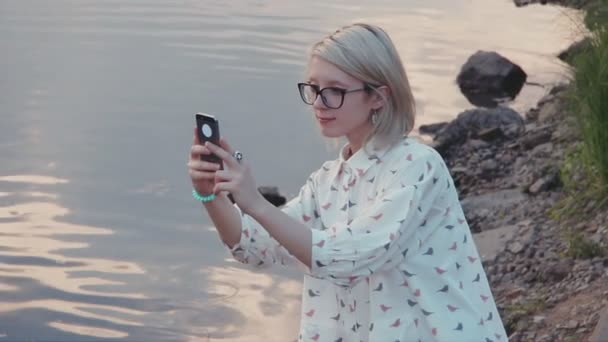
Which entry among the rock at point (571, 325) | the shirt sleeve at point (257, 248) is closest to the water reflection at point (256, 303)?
the rock at point (571, 325)

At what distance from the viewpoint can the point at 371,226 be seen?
343 cm

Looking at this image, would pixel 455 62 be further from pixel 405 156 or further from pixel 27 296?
pixel 405 156

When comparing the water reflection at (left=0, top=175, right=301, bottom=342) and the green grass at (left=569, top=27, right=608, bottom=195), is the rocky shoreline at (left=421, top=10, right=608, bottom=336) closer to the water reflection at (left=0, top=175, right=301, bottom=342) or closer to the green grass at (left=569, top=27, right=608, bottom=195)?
the green grass at (left=569, top=27, right=608, bottom=195)

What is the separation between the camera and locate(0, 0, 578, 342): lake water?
9.13 m

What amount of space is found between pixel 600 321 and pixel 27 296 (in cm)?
467

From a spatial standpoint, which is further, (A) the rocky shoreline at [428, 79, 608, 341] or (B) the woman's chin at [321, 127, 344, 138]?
(A) the rocky shoreline at [428, 79, 608, 341]

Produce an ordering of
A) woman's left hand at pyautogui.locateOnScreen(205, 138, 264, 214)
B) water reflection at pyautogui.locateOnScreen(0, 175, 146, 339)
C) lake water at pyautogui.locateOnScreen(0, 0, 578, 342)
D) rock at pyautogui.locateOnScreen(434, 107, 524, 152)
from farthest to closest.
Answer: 1. rock at pyautogui.locateOnScreen(434, 107, 524, 152)
2. lake water at pyautogui.locateOnScreen(0, 0, 578, 342)
3. water reflection at pyautogui.locateOnScreen(0, 175, 146, 339)
4. woman's left hand at pyautogui.locateOnScreen(205, 138, 264, 214)

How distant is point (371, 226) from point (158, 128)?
33.0ft

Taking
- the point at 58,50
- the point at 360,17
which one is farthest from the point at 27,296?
the point at 360,17

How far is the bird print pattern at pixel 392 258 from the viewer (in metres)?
3.43

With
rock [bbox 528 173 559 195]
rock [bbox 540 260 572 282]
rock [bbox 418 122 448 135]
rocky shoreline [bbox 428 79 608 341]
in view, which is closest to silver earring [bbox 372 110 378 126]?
rocky shoreline [bbox 428 79 608 341]

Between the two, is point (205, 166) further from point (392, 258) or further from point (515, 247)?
point (515, 247)

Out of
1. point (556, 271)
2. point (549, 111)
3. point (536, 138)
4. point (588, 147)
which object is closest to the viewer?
point (556, 271)

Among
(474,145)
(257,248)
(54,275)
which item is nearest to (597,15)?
(474,145)
